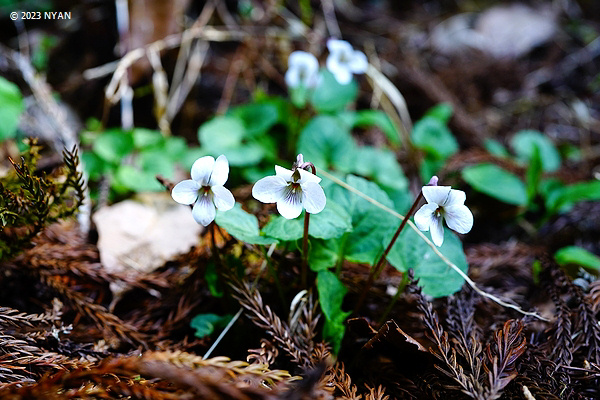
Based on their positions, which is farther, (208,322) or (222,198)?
(208,322)

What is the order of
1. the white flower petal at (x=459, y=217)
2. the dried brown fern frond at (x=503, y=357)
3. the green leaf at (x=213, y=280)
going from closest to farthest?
1. the dried brown fern frond at (x=503, y=357)
2. the white flower petal at (x=459, y=217)
3. the green leaf at (x=213, y=280)

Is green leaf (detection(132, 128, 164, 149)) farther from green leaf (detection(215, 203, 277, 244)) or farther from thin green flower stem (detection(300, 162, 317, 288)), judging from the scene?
thin green flower stem (detection(300, 162, 317, 288))

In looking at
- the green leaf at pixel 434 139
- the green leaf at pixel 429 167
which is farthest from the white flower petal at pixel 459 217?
the green leaf at pixel 434 139

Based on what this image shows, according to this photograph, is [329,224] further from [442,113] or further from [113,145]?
[442,113]

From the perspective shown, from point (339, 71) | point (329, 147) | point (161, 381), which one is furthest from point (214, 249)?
point (339, 71)

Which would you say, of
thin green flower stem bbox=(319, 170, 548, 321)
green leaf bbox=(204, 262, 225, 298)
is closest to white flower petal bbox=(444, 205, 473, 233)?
thin green flower stem bbox=(319, 170, 548, 321)

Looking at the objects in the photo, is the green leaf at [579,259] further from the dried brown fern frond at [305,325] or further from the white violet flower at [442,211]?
the dried brown fern frond at [305,325]
